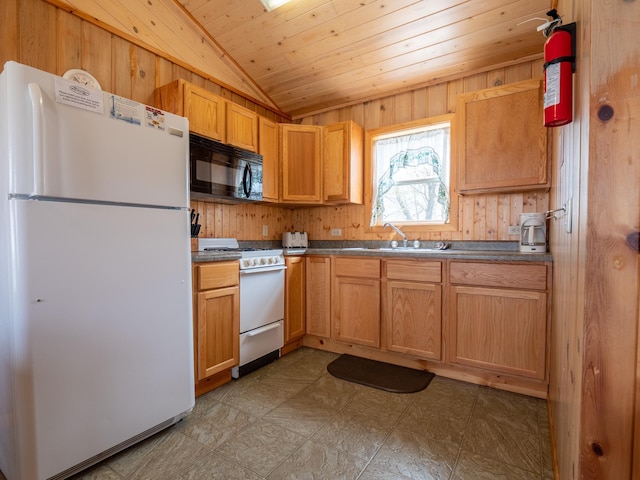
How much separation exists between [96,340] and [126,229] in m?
0.51

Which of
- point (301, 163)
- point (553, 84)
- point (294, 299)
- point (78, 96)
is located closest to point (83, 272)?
point (78, 96)

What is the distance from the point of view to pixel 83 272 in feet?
4.53

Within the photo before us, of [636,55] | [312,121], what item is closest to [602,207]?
[636,55]

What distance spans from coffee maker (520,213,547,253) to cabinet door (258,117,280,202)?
2.12 m

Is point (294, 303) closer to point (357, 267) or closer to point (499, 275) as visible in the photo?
point (357, 267)

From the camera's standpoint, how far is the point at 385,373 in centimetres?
248

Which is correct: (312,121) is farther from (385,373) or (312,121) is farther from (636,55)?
(636,55)

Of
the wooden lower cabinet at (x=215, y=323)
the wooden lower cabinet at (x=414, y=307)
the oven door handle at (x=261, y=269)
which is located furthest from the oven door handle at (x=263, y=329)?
the wooden lower cabinet at (x=414, y=307)

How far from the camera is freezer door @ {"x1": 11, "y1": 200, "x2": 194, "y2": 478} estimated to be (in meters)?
1.25

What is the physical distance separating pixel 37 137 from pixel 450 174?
2.85m

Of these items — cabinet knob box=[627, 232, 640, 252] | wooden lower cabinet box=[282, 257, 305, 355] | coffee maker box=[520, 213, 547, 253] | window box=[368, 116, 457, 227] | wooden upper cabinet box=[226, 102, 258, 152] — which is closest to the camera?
cabinet knob box=[627, 232, 640, 252]

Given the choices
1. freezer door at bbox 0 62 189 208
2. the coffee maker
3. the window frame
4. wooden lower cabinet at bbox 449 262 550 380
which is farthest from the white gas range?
the coffee maker

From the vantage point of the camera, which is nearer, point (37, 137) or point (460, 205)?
point (37, 137)

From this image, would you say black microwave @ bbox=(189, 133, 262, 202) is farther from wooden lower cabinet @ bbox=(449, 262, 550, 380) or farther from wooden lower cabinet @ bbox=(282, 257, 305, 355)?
wooden lower cabinet @ bbox=(449, 262, 550, 380)
